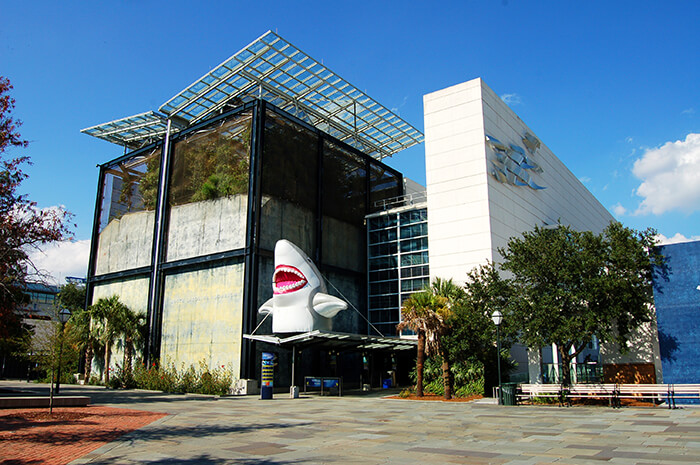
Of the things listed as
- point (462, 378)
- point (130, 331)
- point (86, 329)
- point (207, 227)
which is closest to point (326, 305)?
point (462, 378)

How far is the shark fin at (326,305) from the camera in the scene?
29.1 metres

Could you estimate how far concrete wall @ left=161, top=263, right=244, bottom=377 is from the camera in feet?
109

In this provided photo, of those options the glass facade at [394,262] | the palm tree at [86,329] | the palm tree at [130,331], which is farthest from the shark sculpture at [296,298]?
the palm tree at [86,329]

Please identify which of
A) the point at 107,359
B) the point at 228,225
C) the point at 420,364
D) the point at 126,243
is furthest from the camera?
the point at 126,243

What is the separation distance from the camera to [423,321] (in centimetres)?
2638

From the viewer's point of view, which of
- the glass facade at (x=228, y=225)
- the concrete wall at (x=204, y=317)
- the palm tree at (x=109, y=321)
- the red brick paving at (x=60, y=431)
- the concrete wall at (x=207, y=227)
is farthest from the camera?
the palm tree at (x=109, y=321)

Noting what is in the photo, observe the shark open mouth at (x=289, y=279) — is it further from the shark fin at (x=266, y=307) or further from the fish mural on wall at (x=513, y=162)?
the fish mural on wall at (x=513, y=162)

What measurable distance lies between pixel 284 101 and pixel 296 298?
2009cm

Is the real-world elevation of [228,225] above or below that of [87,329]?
above

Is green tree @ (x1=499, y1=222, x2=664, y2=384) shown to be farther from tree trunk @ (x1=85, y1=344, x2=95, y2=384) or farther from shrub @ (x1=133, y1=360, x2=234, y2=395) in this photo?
tree trunk @ (x1=85, y1=344, x2=95, y2=384)

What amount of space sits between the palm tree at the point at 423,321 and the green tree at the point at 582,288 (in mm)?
3852

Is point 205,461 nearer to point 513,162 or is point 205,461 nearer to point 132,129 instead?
point 513,162

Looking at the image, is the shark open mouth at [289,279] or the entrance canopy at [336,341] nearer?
the entrance canopy at [336,341]

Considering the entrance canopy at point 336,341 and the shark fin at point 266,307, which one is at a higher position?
the shark fin at point 266,307
